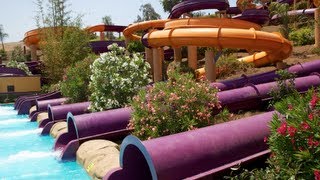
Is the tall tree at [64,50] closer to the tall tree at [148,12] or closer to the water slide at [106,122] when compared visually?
the water slide at [106,122]

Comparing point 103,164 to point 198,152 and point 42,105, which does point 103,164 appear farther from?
point 42,105

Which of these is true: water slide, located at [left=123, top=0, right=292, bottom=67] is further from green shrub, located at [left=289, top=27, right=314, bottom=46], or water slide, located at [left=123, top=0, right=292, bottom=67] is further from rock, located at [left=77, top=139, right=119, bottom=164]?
rock, located at [left=77, top=139, right=119, bottom=164]

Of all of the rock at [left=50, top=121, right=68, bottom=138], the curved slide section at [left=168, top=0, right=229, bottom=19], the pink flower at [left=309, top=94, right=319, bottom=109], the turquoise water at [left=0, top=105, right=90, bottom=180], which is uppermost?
the curved slide section at [left=168, top=0, right=229, bottom=19]

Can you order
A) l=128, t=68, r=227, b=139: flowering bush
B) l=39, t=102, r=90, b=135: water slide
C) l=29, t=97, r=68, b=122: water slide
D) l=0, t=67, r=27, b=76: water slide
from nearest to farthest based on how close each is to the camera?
l=128, t=68, r=227, b=139: flowering bush, l=39, t=102, r=90, b=135: water slide, l=29, t=97, r=68, b=122: water slide, l=0, t=67, r=27, b=76: water slide

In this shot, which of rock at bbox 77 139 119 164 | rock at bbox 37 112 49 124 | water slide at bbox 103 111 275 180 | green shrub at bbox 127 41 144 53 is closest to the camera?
water slide at bbox 103 111 275 180

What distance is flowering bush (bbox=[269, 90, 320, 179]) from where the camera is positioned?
3627 millimetres

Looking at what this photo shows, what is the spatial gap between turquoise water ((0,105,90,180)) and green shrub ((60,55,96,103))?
1.96 m

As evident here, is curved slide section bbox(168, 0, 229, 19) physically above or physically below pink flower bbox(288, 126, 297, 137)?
above

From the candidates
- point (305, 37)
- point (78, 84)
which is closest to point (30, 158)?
point (78, 84)

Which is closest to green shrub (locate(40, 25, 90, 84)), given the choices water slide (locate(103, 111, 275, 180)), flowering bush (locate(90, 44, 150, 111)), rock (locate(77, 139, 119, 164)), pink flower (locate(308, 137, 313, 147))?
flowering bush (locate(90, 44, 150, 111))

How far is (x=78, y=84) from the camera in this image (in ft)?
50.1

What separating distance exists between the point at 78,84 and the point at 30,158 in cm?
508

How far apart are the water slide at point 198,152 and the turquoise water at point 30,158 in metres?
2.52

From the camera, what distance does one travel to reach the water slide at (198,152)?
17.6ft
